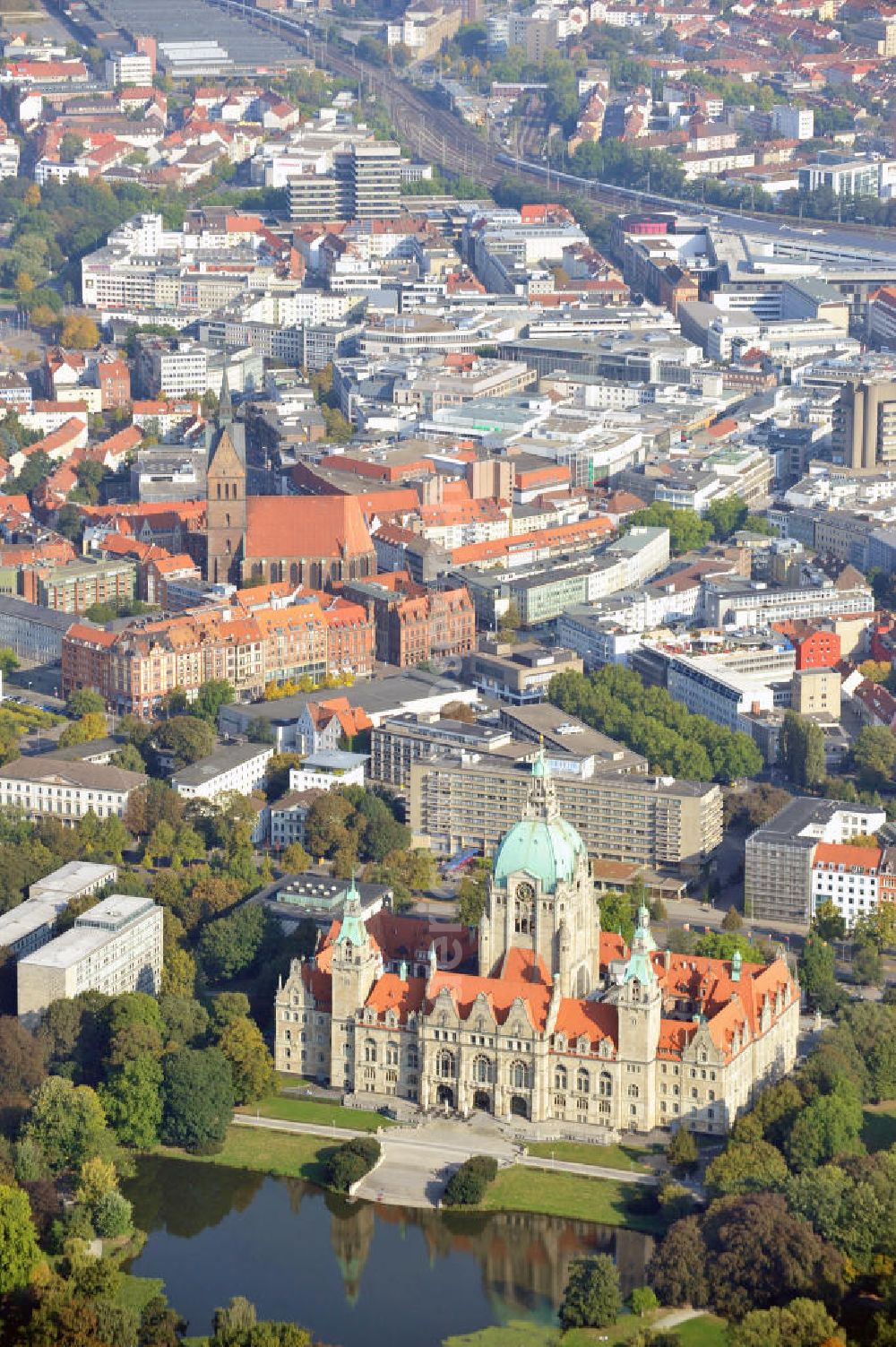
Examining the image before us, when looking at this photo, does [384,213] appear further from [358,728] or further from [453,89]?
[358,728]

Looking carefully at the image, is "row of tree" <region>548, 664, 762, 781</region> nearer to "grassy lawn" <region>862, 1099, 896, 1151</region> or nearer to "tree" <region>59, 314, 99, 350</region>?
"grassy lawn" <region>862, 1099, 896, 1151</region>

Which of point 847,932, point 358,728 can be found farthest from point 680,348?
point 847,932

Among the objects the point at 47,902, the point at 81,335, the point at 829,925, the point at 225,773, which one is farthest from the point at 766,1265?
the point at 81,335

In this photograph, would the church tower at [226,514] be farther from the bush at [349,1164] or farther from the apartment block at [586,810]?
the bush at [349,1164]

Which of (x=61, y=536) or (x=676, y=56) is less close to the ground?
(x=676, y=56)

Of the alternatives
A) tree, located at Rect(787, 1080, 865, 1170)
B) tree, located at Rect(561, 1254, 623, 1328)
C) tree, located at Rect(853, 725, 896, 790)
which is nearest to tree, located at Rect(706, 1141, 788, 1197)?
tree, located at Rect(787, 1080, 865, 1170)

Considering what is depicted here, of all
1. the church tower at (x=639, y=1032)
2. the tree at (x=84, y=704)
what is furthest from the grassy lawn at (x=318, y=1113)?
the tree at (x=84, y=704)

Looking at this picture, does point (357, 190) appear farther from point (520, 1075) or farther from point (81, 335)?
point (520, 1075)
